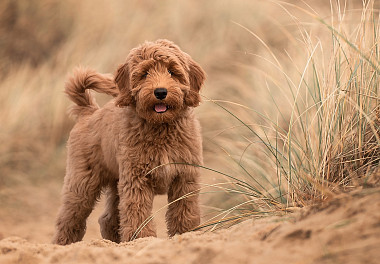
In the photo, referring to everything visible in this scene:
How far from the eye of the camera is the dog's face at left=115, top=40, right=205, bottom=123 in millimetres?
4047

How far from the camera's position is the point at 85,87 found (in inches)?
209

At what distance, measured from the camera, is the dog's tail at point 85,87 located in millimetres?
5191

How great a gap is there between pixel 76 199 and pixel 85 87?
114cm

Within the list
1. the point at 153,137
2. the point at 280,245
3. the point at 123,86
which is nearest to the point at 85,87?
the point at 123,86

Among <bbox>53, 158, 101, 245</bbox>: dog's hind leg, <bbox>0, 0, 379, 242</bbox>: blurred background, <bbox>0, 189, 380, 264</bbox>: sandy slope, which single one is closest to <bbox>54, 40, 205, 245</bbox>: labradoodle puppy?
<bbox>53, 158, 101, 245</bbox>: dog's hind leg

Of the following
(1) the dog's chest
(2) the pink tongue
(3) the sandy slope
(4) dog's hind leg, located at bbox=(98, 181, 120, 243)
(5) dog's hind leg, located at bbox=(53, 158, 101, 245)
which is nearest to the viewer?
(3) the sandy slope

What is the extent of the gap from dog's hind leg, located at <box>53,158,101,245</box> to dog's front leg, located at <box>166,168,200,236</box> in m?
0.96

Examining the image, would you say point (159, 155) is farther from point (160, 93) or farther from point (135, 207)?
point (160, 93)

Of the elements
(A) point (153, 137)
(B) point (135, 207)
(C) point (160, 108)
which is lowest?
(B) point (135, 207)

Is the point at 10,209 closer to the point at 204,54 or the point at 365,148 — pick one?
the point at 204,54

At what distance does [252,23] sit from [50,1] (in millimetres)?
3848

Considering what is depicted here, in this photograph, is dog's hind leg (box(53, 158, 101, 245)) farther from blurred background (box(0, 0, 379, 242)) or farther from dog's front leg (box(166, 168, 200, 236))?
blurred background (box(0, 0, 379, 242))

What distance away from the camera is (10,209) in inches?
284

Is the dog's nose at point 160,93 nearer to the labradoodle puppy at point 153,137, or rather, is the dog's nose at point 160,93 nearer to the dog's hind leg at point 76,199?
the labradoodle puppy at point 153,137
